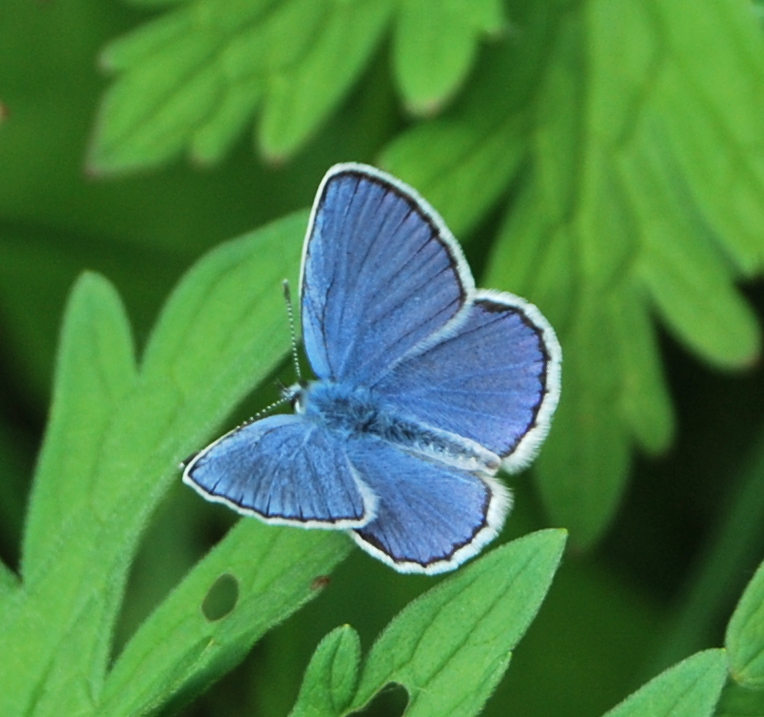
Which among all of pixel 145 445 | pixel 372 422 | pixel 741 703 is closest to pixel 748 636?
pixel 741 703

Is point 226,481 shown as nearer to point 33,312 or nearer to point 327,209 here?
point 327,209

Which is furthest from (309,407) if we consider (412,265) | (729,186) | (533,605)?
(729,186)

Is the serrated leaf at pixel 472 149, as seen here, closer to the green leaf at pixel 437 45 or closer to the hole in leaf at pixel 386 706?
the green leaf at pixel 437 45

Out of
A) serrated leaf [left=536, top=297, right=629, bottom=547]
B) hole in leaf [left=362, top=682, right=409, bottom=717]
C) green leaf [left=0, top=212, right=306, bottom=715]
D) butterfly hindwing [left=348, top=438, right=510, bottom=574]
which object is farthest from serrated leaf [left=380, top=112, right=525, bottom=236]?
hole in leaf [left=362, top=682, right=409, bottom=717]

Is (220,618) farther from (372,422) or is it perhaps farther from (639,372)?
(639,372)

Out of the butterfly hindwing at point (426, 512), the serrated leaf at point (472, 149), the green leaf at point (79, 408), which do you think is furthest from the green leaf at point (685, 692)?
the serrated leaf at point (472, 149)

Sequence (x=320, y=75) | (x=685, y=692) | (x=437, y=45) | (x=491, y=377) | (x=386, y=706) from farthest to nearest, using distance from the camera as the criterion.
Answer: (x=386, y=706) < (x=320, y=75) < (x=437, y=45) < (x=491, y=377) < (x=685, y=692)
